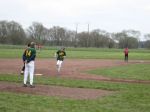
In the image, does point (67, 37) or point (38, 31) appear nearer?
point (38, 31)

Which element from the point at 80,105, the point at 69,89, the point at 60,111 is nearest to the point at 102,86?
the point at 69,89

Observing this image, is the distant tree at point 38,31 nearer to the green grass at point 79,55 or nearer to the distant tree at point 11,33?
the distant tree at point 11,33

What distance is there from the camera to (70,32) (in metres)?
139

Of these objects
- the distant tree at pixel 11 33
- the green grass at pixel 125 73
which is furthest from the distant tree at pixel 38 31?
the green grass at pixel 125 73

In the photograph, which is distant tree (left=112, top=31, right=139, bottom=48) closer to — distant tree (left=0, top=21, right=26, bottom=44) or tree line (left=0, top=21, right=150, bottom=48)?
tree line (left=0, top=21, right=150, bottom=48)

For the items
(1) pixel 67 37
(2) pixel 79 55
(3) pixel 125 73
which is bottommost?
(3) pixel 125 73

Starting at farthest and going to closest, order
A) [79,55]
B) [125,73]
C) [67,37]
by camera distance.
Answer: [67,37] → [79,55] → [125,73]

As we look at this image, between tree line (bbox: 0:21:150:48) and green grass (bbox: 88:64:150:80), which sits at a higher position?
tree line (bbox: 0:21:150:48)

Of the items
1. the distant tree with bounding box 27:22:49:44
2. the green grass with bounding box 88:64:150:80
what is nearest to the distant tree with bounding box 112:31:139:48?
the distant tree with bounding box 27:22:49:44

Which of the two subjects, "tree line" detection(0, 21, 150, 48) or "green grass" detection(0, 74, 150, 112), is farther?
"tree line" detection(0, 21, 150, 48)

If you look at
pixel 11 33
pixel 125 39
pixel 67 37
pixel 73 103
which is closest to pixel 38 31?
pixel 67 37

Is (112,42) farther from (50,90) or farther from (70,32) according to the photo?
(50,90)

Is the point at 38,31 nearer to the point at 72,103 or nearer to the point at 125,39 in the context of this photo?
the point at 125,39

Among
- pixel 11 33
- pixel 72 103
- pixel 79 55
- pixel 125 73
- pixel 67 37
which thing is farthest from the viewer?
pixel 67 37
